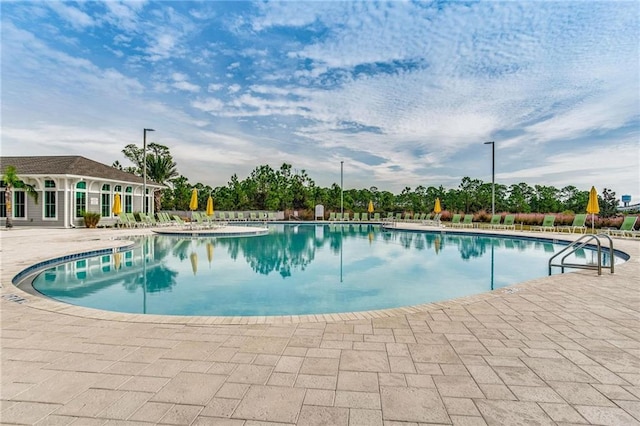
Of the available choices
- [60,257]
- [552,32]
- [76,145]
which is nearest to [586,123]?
[552,32]

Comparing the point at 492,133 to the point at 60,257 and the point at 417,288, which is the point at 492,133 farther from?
the point at 60,257

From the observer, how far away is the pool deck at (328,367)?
204cm

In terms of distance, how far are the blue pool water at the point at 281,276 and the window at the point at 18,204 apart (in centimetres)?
1120

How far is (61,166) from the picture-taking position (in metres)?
18.7

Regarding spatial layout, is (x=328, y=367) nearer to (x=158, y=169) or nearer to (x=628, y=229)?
(x=628, y=229)

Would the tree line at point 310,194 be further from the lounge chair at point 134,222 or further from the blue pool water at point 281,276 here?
the blue pool water at point 281,276

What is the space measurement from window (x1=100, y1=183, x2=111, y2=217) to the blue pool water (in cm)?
1025

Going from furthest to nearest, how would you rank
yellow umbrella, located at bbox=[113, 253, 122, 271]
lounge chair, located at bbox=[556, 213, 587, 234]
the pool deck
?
lounge chair, located at bbox=[556, 213, 587, 234]
yellow umbrella, located at bbox=[113, 253, 122, 271]
the pool deck

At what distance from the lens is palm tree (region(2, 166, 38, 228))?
16703 mm

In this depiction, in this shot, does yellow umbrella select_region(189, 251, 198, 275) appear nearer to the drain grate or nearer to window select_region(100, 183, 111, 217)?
the drain grate

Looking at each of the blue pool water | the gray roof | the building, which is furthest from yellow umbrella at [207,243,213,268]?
the gray roof

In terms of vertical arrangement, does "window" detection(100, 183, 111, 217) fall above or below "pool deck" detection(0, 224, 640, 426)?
above

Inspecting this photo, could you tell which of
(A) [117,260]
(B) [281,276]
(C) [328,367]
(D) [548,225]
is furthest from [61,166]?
(D) [548,225]

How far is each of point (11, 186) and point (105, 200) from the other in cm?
434
